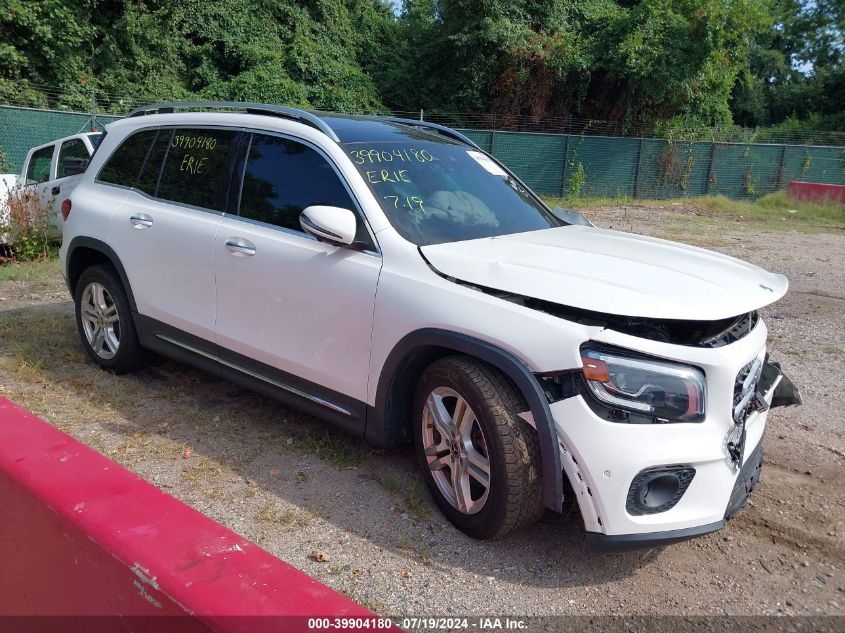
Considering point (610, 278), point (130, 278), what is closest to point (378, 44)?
point (130, 278)

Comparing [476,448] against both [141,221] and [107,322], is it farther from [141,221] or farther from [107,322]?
[107,322]

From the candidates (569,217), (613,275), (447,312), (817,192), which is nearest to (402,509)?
(447,312)

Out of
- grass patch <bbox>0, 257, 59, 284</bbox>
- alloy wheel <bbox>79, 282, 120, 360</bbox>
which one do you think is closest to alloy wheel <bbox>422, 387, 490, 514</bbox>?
alloy wheel <bbox>79, 282, 120, 360</bbox>

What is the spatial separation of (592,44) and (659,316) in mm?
24229

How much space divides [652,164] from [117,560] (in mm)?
23257

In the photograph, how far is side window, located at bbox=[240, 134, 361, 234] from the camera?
3.77 m

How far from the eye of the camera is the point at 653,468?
105 inches

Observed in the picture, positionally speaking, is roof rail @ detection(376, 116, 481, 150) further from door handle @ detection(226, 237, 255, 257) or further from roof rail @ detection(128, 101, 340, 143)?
door handle @ detection(226, 237, 255, 257)

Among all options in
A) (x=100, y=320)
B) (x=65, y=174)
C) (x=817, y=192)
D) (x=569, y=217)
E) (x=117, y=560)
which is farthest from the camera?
(x=817, y=192)

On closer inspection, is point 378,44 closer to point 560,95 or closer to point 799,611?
point 560,95

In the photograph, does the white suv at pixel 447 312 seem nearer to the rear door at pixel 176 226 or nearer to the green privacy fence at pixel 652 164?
the rear door at pixel 176 226

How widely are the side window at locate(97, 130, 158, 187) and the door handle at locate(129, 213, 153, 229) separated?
36 cm

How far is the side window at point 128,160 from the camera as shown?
496 centimetres

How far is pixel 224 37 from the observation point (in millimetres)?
21359
